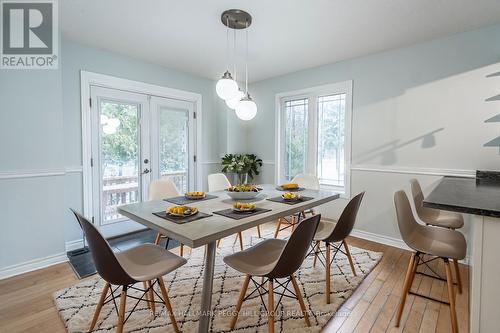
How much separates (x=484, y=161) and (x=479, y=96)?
2.21ft

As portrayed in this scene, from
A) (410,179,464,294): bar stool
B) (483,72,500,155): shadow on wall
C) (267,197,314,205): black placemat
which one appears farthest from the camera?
(483,72,500,155): shadow on wall

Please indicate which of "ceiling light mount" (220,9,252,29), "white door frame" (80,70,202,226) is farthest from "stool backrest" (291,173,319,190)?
"white door frame" (80,70,202,226)

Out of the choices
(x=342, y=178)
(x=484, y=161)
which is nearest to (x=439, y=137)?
(x=484, y=161)

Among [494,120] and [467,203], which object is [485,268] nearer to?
[467,203]

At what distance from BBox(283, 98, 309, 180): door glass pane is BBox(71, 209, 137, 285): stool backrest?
3.25 m

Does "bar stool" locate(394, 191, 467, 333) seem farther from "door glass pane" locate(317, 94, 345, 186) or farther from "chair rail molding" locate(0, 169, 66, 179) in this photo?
"chair rail molding" locate(0, 169, 66, 179)

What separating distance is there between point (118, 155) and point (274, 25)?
102 inches

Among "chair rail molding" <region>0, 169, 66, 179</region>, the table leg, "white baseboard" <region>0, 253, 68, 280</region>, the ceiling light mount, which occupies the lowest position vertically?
"white baseboard" <region>0, 253, 68, 280</region>

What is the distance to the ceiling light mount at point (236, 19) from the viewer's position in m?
2.28

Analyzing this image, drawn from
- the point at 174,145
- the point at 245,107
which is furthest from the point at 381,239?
the point at 174,145

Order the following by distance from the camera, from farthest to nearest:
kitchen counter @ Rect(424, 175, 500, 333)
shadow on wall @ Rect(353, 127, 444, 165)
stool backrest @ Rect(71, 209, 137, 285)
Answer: shadow on wall @ Rect(353, 127, 444, 165) → stool backrest @ Rect(71, 209, 137, 285) → kitchen counter @ Rect(424, 175, 500, 333)

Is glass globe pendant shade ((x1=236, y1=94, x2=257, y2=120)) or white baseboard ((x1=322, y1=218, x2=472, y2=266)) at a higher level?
glass globe pendant shade ((x1=236, y1=94, x2=257, y2=120))

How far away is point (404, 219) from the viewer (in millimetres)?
1783

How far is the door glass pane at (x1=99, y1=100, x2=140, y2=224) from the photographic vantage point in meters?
3.31
